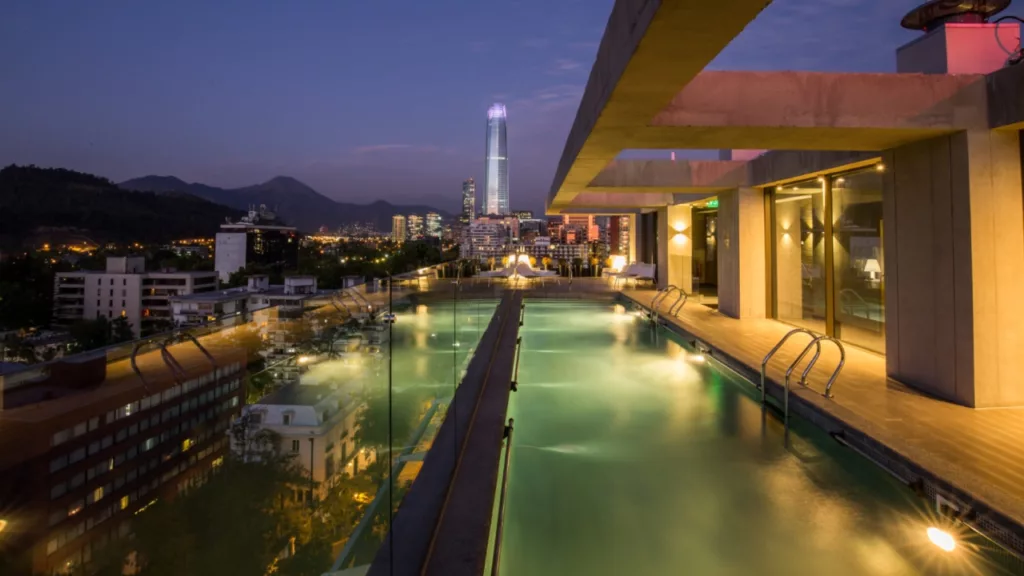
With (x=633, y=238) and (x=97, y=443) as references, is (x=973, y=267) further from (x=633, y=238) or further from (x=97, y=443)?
(x=633, y=238)

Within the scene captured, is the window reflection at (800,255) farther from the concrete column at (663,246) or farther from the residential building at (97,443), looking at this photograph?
the residential building at (97,443)

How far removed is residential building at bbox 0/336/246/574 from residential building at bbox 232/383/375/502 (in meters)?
0.11

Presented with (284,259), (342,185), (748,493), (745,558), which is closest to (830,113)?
(748,493)

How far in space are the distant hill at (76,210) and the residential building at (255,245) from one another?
3.83 m

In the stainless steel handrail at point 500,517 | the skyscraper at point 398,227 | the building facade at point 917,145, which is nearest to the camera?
the stainless steel handrail at point 500,517

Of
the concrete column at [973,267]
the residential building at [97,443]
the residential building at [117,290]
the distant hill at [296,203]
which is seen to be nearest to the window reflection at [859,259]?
the concrete column at [973,267]

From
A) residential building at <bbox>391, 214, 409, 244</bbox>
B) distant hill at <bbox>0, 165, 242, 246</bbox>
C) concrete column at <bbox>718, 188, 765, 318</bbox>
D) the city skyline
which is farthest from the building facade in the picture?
residential building at <bbox>391, 214, 409, 244</bbox>

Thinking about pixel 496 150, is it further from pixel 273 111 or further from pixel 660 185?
pixel 660 185

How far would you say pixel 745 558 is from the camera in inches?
118

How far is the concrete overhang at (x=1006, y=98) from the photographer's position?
443 centimetres

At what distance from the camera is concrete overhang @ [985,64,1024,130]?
4430 mm

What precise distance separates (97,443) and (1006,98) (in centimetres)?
618

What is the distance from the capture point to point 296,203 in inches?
3334

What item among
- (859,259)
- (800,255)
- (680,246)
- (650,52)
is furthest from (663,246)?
(650,52)
